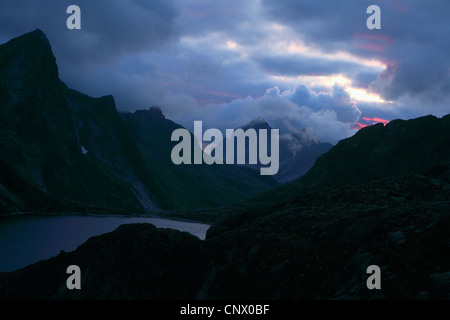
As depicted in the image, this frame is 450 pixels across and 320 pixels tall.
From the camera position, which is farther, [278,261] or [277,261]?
[277,261]

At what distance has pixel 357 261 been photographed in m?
53.7

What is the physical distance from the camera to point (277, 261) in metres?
61.6

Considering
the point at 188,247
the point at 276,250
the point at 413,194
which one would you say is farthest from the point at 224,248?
the point at 413,194

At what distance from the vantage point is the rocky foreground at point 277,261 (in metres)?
49.1

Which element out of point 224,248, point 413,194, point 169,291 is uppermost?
point 413,194

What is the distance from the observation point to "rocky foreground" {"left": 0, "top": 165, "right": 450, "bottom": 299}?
4906cm

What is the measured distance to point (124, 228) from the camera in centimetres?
7838

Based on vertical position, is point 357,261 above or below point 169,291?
above

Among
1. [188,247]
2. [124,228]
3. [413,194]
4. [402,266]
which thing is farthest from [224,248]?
[413,194]

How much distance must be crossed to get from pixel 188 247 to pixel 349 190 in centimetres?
4657

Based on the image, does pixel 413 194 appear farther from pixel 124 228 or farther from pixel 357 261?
pixel 124 228
